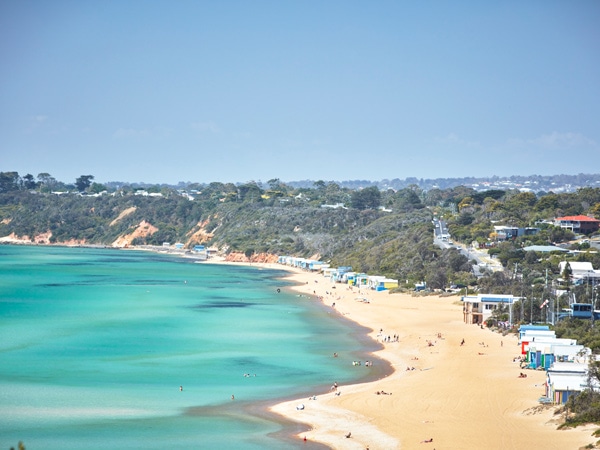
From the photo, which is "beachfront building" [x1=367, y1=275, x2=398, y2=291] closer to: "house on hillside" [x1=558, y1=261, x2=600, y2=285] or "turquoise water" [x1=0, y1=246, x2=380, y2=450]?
"turquoise water" [x1=0, y1=246, x2=380, y2=450]

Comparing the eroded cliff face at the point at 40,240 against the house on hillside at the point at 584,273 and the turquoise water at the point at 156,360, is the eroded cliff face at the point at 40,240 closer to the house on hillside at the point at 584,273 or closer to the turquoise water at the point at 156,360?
the turquoise water at the point at 156,360

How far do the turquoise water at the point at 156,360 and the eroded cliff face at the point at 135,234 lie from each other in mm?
75573

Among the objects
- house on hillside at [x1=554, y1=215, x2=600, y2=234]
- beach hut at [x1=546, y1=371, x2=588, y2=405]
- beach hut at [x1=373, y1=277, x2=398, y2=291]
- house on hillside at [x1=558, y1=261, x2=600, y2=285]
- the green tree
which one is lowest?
beach hut at [x1=546, y1=371, x2=588, y2=405]

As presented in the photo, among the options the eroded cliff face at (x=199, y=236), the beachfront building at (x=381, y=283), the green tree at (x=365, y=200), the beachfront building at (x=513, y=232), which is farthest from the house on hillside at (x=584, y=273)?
the eroded cliff face at (x=199, y=236)

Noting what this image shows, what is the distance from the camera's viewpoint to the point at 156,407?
110ft

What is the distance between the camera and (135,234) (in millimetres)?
164375

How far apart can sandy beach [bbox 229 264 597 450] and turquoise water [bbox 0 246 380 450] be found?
6.48 ft

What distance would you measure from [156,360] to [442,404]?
16.4m

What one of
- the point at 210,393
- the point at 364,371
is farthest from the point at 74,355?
the point at 364,371

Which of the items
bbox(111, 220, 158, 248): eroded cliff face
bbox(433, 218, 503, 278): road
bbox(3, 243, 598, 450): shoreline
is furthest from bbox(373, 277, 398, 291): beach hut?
bbox(111, 220, 158, 248): eroded cliff face

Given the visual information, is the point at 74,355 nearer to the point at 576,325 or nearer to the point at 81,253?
the point at 576,325

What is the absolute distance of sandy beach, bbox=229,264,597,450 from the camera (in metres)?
28.5

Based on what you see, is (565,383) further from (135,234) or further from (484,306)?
(135,234)

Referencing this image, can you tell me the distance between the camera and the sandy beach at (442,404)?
28531mm
